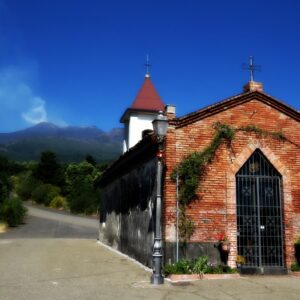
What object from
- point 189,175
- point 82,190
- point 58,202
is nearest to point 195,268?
point 189,175

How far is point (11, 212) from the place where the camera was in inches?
1556

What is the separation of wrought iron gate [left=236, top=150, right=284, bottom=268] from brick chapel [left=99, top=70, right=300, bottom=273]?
0.03 metres

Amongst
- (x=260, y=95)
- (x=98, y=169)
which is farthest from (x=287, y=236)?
(x=98, y=169)

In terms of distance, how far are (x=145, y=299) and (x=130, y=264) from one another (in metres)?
5.89

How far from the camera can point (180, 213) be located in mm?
12906

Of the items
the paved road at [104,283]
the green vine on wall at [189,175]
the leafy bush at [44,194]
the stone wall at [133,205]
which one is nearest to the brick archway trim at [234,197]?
the green vine on wall at [189,175]

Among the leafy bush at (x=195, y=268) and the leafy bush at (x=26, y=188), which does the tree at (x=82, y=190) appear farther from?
the leafy bush at (x=195, y=268)

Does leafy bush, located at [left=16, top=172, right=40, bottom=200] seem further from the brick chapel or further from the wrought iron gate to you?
the wrought iron gate

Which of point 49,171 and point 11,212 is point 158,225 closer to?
point 11,212

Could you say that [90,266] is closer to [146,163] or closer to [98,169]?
[146,163]

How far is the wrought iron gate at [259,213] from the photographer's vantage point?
43.9 feet

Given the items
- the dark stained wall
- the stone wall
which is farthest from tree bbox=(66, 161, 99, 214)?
the stone wall

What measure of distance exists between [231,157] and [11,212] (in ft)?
98.6

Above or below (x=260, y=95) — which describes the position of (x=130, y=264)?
below
